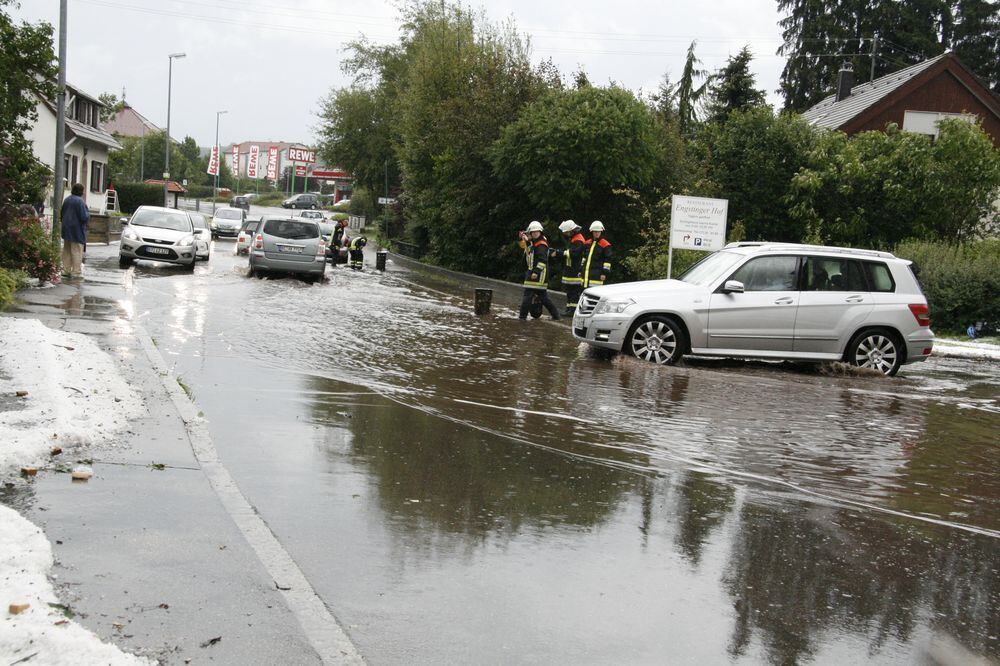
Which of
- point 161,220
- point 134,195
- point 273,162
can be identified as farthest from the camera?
point 273,162

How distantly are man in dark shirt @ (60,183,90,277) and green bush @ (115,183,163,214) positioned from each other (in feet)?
157

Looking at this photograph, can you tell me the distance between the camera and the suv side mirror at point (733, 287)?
44.3ft

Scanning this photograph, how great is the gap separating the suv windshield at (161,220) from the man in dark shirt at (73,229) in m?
6.10

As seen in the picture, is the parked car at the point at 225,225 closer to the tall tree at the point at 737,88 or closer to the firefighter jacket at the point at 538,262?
the tall tree at the point at 737,88

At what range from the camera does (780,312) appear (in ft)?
45.0

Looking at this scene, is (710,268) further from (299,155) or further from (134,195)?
(299,155)

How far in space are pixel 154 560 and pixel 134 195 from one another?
65.5 meters

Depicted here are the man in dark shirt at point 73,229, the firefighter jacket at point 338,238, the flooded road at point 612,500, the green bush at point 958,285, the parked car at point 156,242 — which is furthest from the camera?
the firefighter jacket at point 338,238

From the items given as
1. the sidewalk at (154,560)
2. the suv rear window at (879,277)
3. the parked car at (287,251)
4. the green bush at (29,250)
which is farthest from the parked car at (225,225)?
the sidewalk at (154,560)

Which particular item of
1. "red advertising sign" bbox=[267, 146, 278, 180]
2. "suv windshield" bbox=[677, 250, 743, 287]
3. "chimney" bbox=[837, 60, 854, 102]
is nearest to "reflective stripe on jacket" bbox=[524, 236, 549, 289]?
"suv windshield" bbox=[677, 250, 743, 287]

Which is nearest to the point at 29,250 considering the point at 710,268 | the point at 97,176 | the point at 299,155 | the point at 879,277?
the point at 710,268

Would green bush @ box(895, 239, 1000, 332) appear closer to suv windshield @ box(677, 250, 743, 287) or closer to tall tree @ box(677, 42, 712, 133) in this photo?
suv windshield @ box(677, 250, 743, 287)

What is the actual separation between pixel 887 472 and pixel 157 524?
5.54 metres

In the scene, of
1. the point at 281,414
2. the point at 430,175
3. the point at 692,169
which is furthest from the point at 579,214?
the point at 281,414
